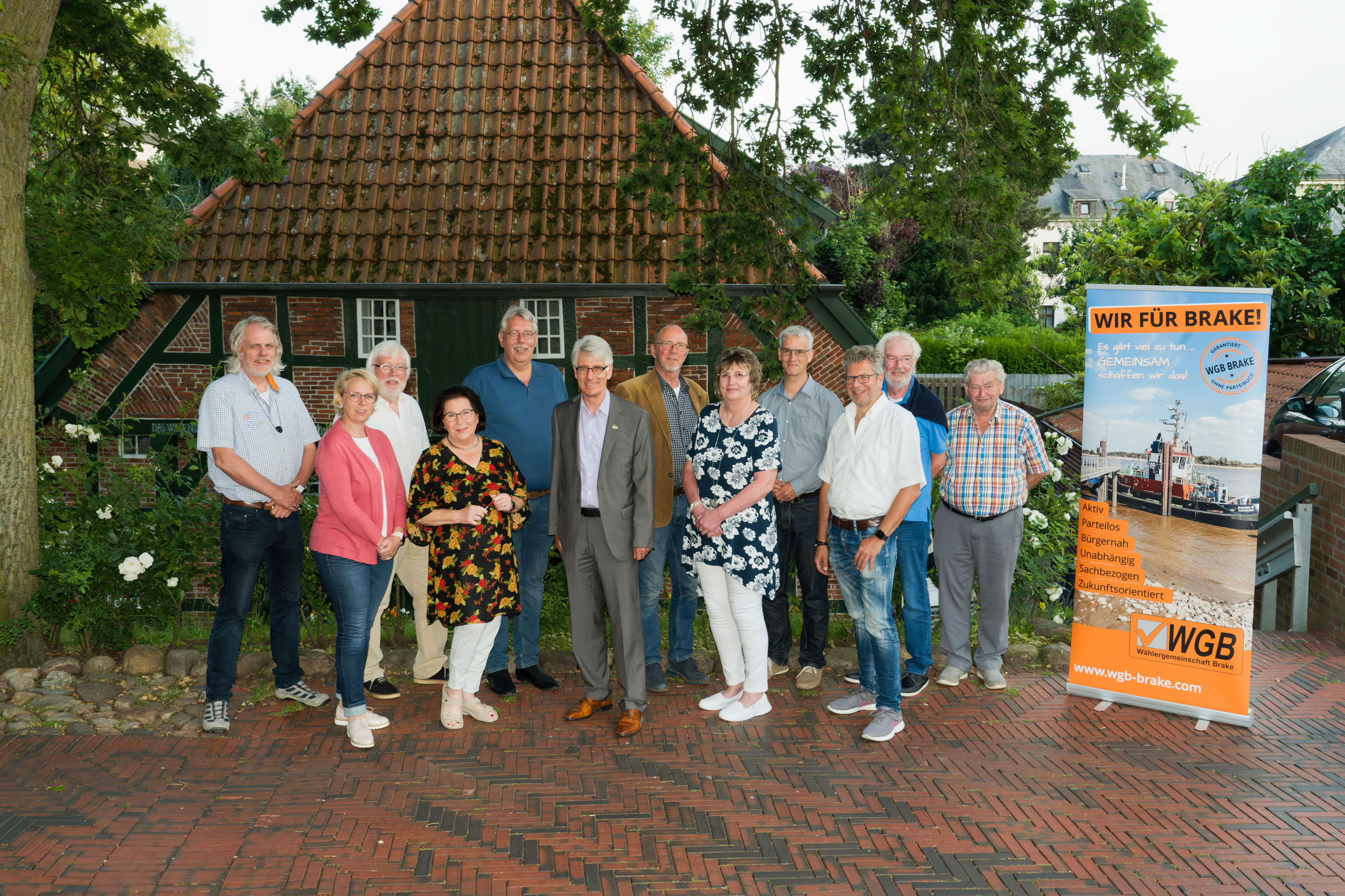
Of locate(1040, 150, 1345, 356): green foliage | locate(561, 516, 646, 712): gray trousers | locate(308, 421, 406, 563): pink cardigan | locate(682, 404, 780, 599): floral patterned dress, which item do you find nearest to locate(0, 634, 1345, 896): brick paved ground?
locate(561, 516, 646, 712): gray trousers

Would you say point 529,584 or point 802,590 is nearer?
point 529,584

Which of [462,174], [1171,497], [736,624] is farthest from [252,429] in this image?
[462,174]

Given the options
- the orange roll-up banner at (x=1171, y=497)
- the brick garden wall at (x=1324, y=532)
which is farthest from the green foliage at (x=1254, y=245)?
the orange roll-up banner at (x=1171, y=497)

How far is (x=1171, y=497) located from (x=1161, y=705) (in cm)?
113

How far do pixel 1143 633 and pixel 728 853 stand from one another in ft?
9.21

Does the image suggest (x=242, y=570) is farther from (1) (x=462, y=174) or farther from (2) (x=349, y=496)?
(1) (x=462, y=174)

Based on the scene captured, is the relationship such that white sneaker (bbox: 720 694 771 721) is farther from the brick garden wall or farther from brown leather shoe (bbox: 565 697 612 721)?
the brick garden wall

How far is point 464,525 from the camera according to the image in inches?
183

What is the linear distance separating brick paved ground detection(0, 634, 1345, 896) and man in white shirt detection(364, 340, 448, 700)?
10.5 inches

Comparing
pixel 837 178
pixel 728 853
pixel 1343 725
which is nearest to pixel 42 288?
pixel 728 853

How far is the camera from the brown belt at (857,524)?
4.73 meters

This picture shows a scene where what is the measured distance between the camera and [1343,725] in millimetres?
4961

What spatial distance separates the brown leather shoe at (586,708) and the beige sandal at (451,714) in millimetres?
553

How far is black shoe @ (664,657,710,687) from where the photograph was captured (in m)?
5.46
